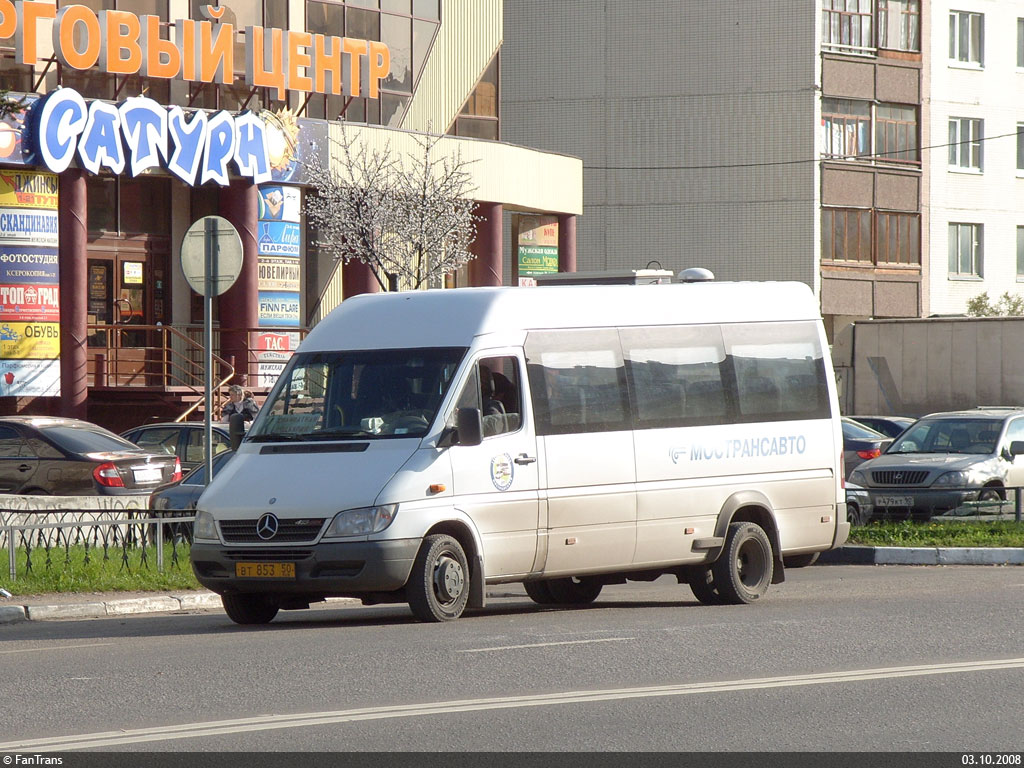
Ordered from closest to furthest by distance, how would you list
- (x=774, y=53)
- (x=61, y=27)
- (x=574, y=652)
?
1. (x=574, y=652)
2. (x=61, y=27)
3. (x=774, y=53)

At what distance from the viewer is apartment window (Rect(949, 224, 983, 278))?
183ft

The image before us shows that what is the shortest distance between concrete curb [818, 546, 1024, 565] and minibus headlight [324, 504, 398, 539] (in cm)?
853

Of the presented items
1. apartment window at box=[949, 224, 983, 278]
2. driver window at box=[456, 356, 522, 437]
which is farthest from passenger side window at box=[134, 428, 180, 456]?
apartment window at box=[949, 224, 983, 278]

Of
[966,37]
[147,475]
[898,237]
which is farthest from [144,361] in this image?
[966,37]

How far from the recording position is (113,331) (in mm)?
34625

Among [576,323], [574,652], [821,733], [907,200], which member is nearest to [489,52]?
[907,200]

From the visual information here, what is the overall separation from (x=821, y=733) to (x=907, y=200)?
48.4m

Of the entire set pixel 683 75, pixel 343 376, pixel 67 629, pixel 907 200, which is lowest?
pixel 67 629

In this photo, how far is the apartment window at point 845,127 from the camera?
52500 mm

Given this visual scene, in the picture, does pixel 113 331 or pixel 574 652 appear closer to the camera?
pixel 574 652

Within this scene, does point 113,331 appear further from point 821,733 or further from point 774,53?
point 821,733

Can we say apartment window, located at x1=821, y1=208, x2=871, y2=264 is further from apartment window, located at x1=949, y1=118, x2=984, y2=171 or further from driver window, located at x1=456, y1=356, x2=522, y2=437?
driver window, located at x1=456, y1=356, x2=522, y2=437

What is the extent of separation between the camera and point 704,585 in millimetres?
14422

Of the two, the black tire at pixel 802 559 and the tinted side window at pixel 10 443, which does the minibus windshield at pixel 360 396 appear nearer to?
the black tire at pixel 802 559
